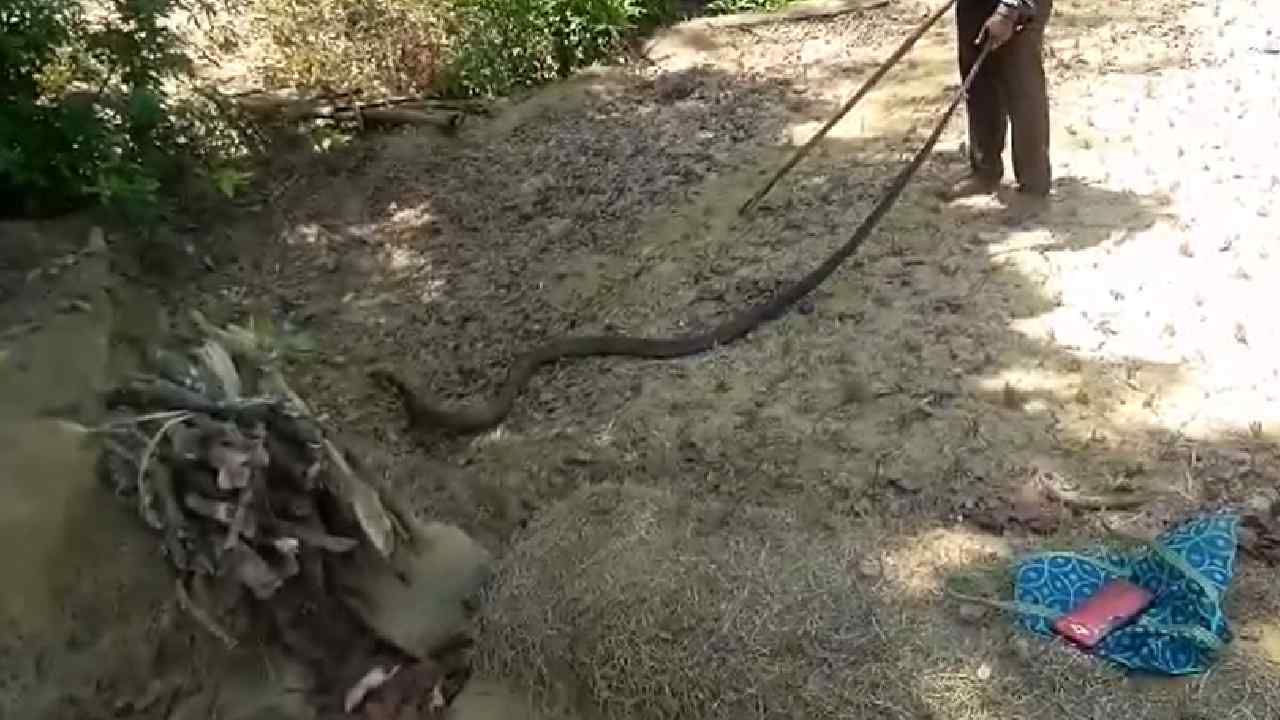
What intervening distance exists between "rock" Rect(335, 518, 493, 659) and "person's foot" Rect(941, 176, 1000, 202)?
2.88m

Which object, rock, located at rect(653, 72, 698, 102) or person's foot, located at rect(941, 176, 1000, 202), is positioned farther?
rock, located at rect(653, 72, 698, 102)

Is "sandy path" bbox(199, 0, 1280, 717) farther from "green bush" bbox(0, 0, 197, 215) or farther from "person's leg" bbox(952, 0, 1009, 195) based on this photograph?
"green bush" bbox(0, 0, 197, 215)

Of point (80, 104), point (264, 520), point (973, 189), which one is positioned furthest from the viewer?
point (973, 189)

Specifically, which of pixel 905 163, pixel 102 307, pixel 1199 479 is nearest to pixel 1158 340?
pixel 1199 479

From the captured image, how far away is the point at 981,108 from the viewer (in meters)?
5.65

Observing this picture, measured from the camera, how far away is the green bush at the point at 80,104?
5.09m

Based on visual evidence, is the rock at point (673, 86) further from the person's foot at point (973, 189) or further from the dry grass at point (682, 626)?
the dry grass at point (682, 626)

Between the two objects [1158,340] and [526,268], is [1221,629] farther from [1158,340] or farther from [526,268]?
[526,268]

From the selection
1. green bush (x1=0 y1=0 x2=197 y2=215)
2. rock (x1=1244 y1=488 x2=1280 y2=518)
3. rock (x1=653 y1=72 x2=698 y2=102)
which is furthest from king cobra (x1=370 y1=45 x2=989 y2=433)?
rock (x1=653 y1=72 x2=698 y2=102)

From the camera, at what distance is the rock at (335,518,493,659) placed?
10.3 ft

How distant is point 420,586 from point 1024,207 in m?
3.14

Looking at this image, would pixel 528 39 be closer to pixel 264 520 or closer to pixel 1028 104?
pixel 1028 104

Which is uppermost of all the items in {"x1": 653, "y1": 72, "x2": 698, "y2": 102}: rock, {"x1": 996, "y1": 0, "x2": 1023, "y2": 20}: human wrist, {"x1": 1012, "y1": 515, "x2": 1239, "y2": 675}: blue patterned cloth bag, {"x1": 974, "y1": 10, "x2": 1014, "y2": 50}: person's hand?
{"x1": 996, "y1": 0, "x2": 1023, "y2": 20}: human wrist

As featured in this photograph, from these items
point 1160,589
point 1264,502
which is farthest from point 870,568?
point 1264,502
